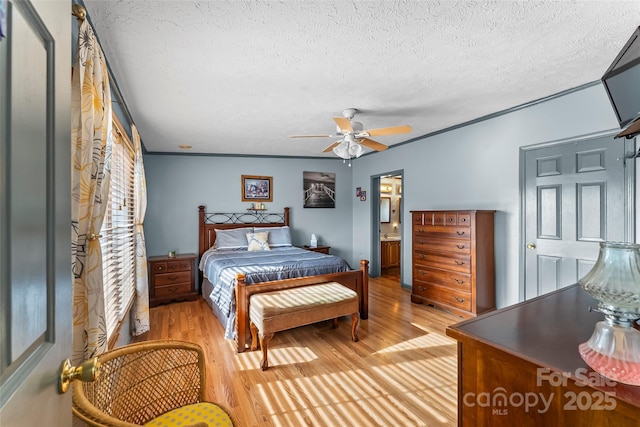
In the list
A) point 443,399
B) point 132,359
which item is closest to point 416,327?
point 443,399

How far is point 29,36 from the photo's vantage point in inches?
21.2

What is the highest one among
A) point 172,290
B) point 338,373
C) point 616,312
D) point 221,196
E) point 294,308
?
point 221,196

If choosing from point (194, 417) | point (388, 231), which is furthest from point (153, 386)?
point (388, 231)

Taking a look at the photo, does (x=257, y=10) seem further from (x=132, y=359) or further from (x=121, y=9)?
(x=132, y=359)

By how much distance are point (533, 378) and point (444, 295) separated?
313 centimetres

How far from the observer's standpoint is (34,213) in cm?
55

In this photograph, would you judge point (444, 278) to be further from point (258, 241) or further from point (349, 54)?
point (349, 54)

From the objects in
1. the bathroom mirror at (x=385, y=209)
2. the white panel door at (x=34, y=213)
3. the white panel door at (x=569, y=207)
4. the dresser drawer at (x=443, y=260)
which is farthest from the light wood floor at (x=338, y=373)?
the bathroom mirror at (x=385, y=209)

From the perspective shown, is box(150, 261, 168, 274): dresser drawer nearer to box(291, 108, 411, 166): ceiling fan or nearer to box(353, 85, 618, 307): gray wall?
box(291, 108, 411, 166): ceiling fan

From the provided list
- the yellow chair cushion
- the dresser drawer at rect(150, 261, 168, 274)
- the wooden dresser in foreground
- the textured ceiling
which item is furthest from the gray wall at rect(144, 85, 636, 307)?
the yellow chair cushion

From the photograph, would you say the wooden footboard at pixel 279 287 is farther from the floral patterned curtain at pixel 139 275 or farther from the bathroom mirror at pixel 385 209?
the bathroom mirror at pixel 385 209

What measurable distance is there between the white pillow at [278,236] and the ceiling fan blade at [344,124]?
2.72 metres

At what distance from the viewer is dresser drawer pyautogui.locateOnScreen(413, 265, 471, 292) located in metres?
3.56

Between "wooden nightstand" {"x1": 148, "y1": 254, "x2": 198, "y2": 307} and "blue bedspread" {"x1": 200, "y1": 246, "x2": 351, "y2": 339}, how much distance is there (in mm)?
563
